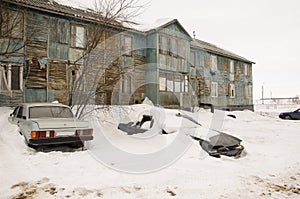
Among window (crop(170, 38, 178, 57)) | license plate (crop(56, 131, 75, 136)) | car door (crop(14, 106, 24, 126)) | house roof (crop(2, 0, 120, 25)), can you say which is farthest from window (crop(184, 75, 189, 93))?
license plate (crop(56, 131, 75, 136))

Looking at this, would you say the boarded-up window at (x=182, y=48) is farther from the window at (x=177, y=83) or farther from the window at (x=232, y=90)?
the window at (x=232, y=90)

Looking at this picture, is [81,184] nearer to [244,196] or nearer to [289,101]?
[244,196]

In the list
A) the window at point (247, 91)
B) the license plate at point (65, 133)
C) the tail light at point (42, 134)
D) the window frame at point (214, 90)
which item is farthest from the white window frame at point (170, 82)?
the window at point (247, 91)

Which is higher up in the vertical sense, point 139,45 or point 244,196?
point 139,45

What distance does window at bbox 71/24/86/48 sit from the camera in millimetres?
14719

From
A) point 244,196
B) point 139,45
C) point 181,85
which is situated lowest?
point 244,196

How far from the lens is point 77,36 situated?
14.9 metres

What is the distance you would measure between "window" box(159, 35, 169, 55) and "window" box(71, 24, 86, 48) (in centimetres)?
605

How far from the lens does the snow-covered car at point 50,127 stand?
595cm

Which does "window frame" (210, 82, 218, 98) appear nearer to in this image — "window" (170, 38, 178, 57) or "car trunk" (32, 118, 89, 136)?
"window" (170, 38, 178, 57)

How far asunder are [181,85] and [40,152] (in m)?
15.4

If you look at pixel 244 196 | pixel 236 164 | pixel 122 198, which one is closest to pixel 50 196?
pixel 122 198

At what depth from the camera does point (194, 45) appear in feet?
74.7

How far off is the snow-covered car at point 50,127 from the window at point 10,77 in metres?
6.01
